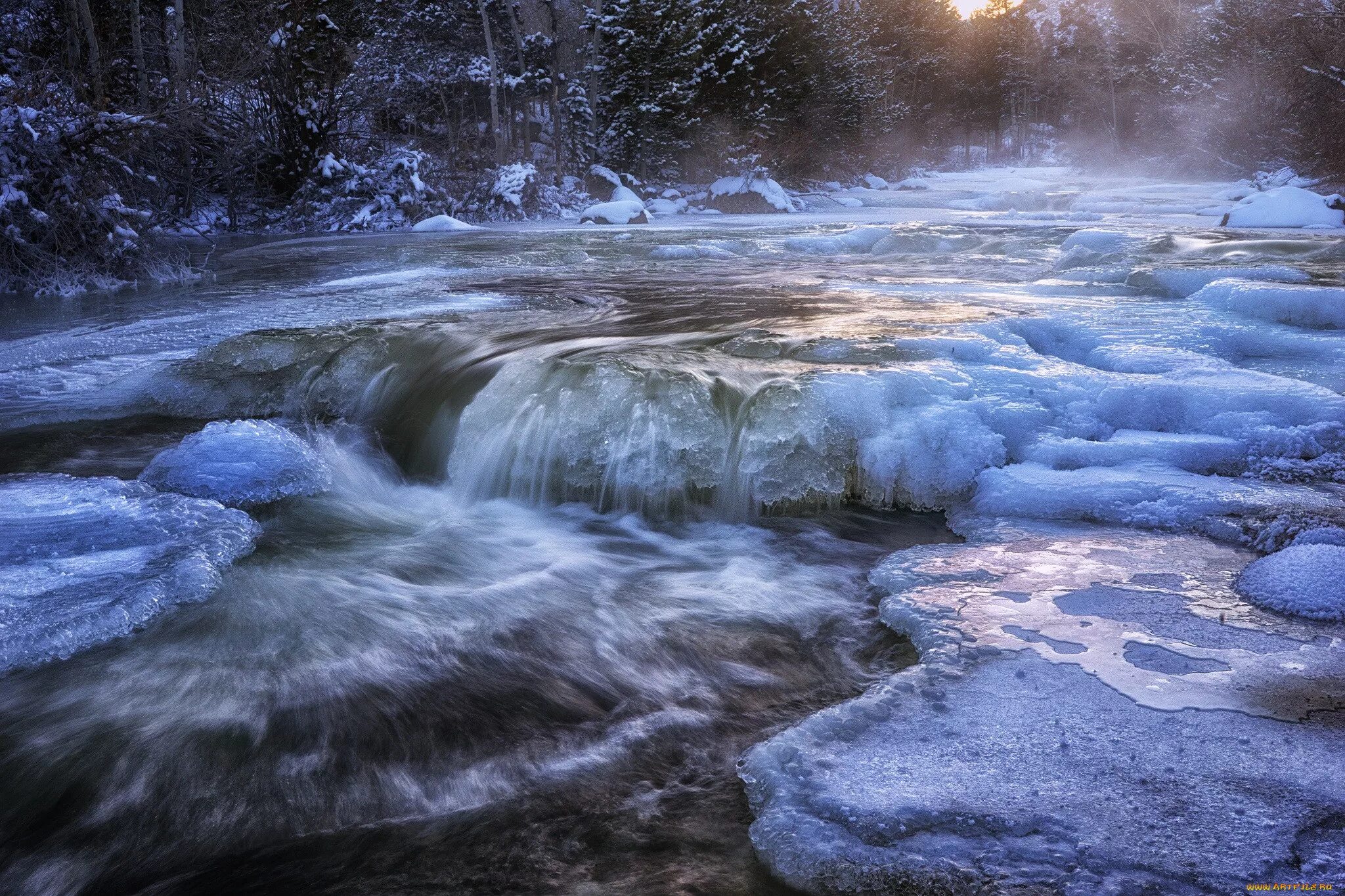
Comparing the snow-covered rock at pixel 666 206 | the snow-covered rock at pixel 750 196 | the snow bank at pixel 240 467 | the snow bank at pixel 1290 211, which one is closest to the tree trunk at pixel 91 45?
the snow bank at pixel 240 467

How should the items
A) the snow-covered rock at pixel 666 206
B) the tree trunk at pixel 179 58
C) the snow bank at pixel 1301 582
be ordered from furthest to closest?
the snow-covered rock at pixel 666 206 → the tree trunk at pixel 179 58 → the snow bank at pixel 1301 582

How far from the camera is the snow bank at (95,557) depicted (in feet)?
9.05

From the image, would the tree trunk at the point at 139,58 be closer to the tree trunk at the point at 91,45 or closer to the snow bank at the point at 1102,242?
the tree trunk at the point at 91,45

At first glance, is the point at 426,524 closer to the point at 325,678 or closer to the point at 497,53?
the point at 325,678

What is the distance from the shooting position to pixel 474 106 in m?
26.5

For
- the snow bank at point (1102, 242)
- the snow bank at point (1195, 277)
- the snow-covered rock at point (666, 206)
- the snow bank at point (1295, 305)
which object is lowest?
the snow bank at point (1295, 305)

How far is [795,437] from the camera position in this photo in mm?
3865

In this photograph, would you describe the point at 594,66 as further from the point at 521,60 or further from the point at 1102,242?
the point at 1102,242

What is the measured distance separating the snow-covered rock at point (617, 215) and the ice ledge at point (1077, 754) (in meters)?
15.7

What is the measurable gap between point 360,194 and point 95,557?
15996 millimetres

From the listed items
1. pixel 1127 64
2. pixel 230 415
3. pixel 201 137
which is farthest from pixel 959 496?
pixel 1127 64

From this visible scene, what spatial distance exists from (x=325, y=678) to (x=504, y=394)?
80.6 inches

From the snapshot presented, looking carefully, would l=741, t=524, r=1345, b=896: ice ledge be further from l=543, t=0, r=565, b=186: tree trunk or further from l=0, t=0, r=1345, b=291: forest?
l=543, t=0, r=565, b=186: tree trunk

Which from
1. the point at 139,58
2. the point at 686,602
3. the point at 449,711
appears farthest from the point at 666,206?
the point at 449,711
